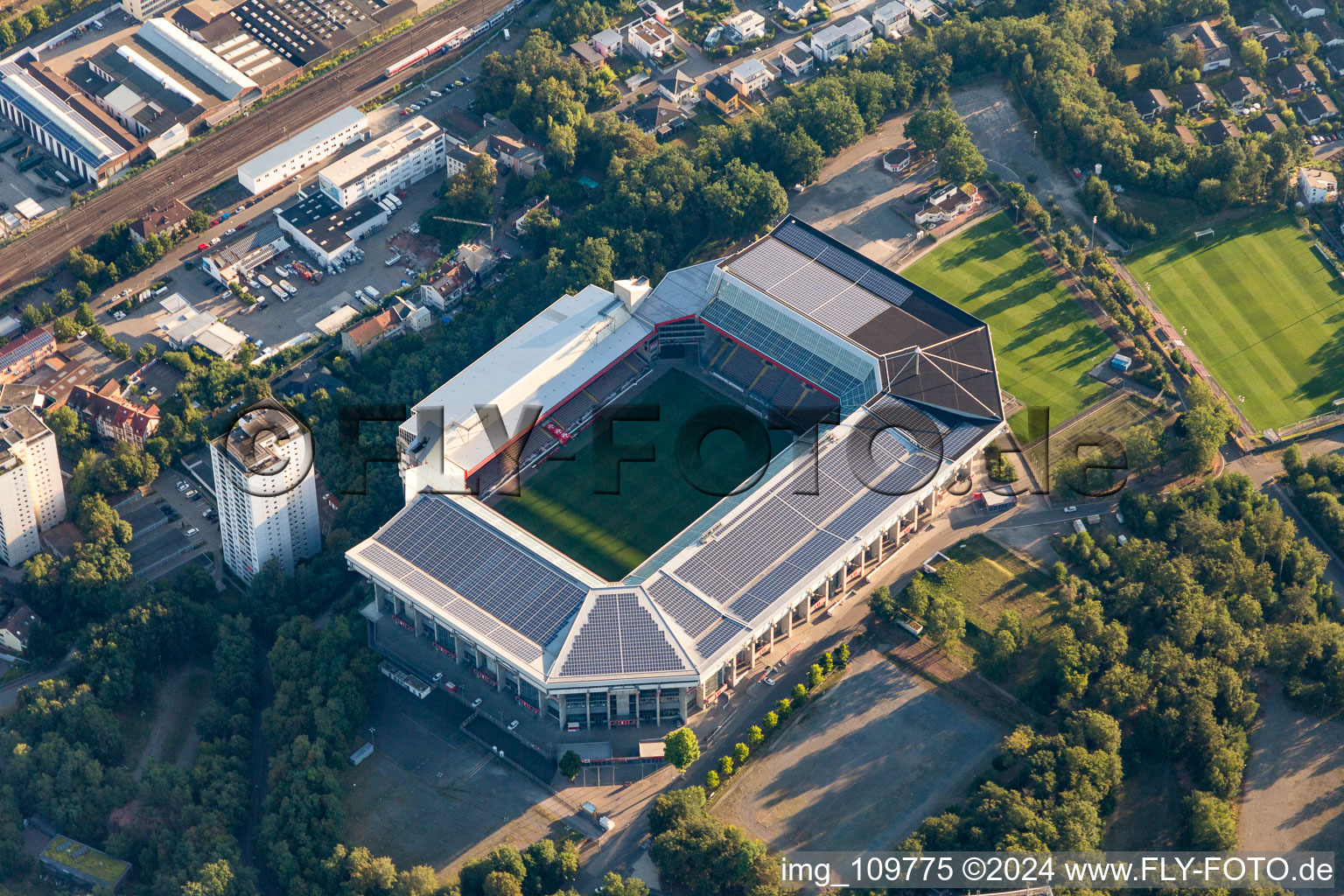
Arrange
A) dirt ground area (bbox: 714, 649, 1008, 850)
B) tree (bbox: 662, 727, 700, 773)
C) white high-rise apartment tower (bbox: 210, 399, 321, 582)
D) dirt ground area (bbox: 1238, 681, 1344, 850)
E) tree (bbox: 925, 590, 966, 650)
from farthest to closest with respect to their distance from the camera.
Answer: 1. white high-rise apartment tower (bbox: 210, 399, 321, 582)
2. tree (bbox: 925, 590, 966, 650)
3. tree (bbox: 662, 727, 700, 773)
4. dirt ground area (bbox: 714, 649, 1008, 850)
5. dirt ground area (bbox: 1238, 681, 1344, 850)

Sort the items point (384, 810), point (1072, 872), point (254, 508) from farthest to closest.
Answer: point (254, 508) → point (384, 810) → point (1072, 872)

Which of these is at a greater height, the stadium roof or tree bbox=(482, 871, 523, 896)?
the stadium roof

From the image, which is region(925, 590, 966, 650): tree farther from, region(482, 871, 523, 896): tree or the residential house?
the residential house

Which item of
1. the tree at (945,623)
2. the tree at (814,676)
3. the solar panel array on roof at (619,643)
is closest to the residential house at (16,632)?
the solar panel array on roof at (619,643)

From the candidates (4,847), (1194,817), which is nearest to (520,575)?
(4,847)

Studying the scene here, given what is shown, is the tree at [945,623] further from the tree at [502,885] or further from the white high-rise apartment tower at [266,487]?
the white high-rise apartment tower at [266,487]

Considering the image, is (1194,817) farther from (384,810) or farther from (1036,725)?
(384,810)

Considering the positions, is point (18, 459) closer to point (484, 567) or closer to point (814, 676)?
point (484, 567)

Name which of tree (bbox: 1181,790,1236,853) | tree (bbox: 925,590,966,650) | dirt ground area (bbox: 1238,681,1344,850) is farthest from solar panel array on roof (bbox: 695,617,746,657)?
dirt ground area (bbox: 1238,681,1344,850)
